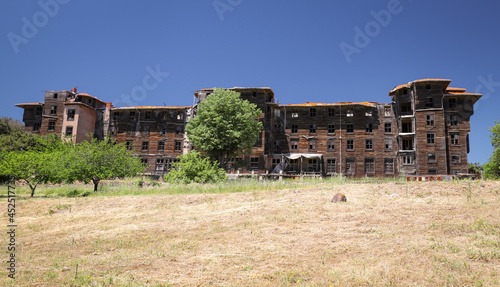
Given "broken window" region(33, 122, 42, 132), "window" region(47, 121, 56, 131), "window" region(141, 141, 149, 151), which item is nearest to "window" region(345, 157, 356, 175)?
"window" region(141, 141, 149, 151)

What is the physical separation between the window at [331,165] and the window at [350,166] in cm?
159

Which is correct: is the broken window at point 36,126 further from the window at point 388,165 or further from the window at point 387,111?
the window at point 387,111

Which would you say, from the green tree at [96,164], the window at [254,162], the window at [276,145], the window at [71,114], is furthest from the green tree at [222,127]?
the window at [71,114]

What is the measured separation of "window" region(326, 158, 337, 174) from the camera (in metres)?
44.9

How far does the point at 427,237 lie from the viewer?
8812 millimetres

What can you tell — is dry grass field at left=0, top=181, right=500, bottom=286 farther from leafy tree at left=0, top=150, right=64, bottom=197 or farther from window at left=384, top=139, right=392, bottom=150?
window at left=384, top=139, right=392, bottom=150

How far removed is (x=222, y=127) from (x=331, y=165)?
1891 cm

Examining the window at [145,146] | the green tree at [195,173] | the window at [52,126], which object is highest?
the window at [52,126]

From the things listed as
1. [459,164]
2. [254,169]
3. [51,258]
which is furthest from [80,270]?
[459,164]

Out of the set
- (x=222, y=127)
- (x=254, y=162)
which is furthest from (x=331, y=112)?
(x=222, y=127)

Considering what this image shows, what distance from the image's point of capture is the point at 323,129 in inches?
1826

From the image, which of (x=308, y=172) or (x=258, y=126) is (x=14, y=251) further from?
(x=308, y=172)

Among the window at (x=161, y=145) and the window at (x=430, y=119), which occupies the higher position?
the window at (x=430, y=119)

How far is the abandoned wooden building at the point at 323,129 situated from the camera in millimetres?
42000
